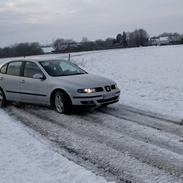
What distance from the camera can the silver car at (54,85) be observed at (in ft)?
33.4

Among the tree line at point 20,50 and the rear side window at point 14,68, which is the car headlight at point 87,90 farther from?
the tree line at point 20,50

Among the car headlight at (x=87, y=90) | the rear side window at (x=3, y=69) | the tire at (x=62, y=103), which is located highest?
the rear side window at (x=3, y=69)

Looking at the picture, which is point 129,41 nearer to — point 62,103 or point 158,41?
point 158,41

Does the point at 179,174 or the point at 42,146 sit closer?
the point at 179,174

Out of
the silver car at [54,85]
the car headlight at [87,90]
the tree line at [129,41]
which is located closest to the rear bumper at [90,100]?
the silver car at [54,85]

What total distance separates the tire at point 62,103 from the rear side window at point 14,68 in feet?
6.24

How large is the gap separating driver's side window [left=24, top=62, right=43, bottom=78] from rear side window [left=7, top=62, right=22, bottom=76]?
11.6 inches

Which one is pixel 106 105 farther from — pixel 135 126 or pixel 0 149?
pixel 0 149

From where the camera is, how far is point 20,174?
5832mm

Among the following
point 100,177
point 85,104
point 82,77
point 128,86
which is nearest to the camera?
point 100,177

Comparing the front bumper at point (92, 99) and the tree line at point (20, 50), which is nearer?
the front bumper at point (92, 99)

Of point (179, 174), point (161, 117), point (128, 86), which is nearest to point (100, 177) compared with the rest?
point (179, 174)

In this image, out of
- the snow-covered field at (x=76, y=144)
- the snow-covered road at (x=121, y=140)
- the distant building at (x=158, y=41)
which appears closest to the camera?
the snow-covered field at (x=76, y=144)

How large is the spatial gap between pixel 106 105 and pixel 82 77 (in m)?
0.99
